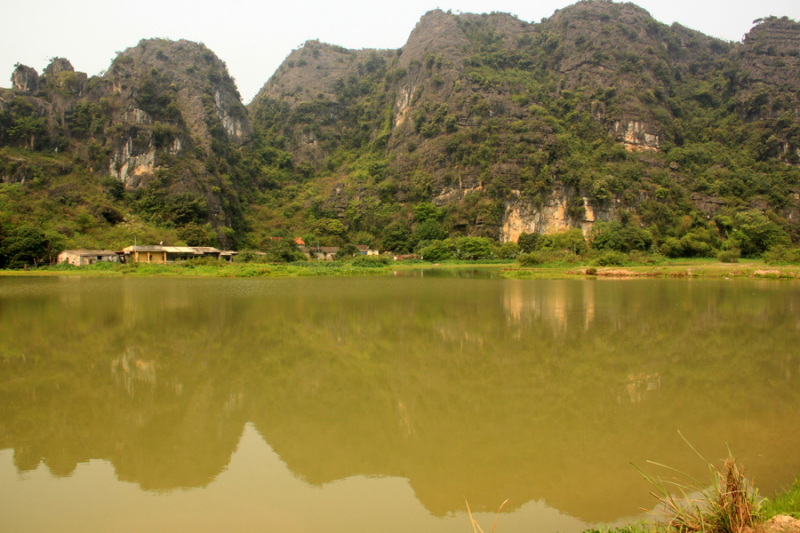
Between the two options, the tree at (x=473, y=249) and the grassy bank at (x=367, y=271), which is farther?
the tree at (x=473, y=249)

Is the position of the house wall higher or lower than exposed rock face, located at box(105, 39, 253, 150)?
lower

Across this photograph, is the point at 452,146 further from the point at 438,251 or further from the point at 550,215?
the point at 438,251

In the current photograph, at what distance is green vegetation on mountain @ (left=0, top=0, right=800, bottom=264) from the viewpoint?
62000mm

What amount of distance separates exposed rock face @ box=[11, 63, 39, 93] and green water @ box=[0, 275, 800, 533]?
76499 millimetres

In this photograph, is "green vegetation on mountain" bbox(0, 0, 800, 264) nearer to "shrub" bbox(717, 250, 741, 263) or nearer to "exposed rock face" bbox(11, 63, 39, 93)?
"exposed rock face" bbox(11, 63, 39, 93)

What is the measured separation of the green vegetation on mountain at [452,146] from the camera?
6200 centimetres

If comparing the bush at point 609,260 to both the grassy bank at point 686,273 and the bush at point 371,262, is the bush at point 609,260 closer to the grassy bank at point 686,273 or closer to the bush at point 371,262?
the grassy bank at point 686,273

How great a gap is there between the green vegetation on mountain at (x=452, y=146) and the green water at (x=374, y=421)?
156 feet

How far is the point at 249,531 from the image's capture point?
13.2 feet

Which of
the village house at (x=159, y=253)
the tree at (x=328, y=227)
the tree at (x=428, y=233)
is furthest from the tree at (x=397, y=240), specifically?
the village house at (x=159, y=253)

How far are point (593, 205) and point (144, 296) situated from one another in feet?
204

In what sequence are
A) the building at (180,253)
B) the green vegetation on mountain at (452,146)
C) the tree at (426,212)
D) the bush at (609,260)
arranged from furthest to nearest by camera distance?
the tree at (426,212)
the green vegetation on mountain at (452,146)
the building at (180,253)
the bush at (609,260)

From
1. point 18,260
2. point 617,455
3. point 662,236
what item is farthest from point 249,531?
point 662,236

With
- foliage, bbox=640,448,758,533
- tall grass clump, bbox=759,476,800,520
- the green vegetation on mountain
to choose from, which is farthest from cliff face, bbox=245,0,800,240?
A: foliage, bbox=640,448,758,533
